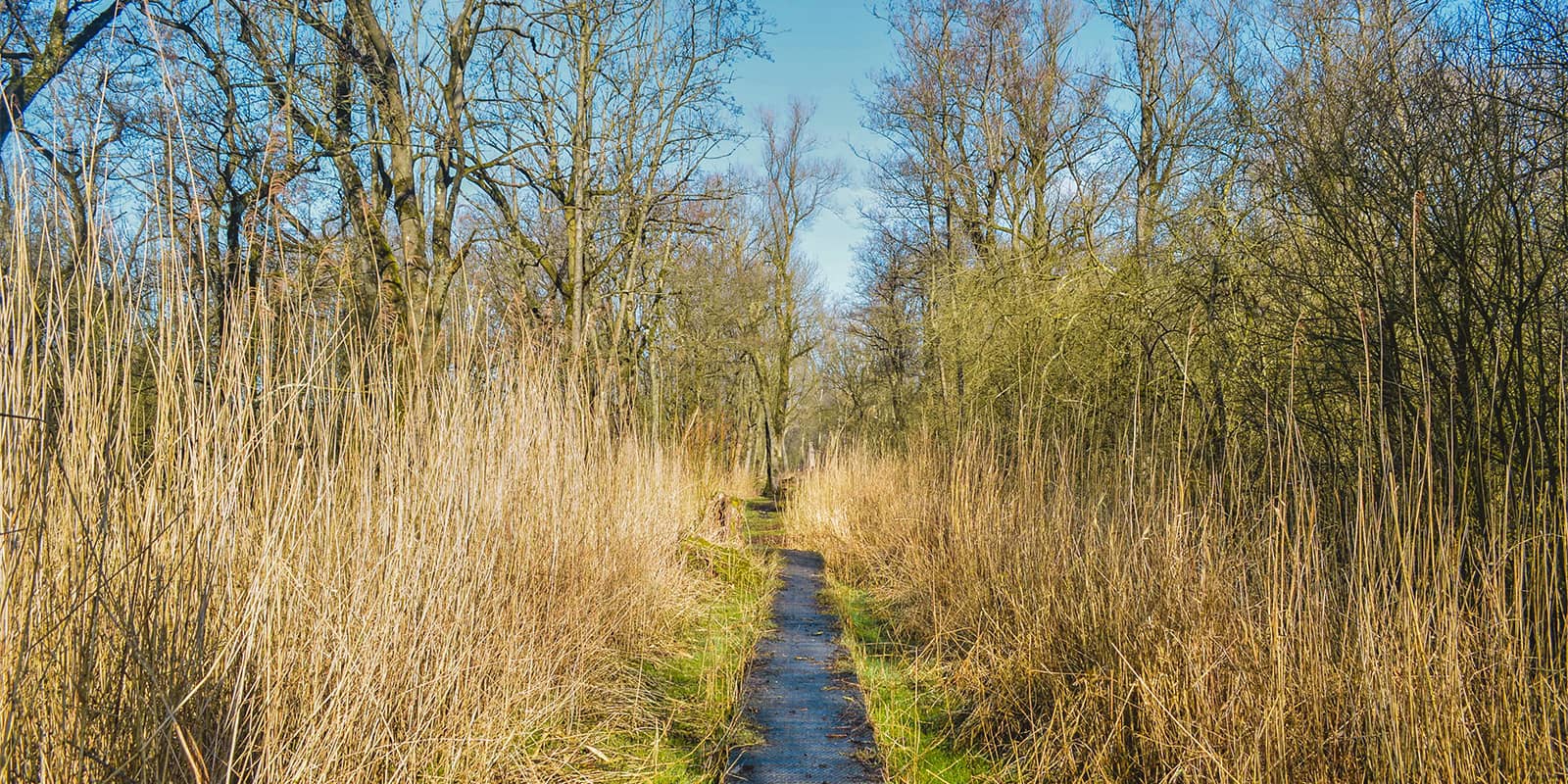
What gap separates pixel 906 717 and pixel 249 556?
3.10 m

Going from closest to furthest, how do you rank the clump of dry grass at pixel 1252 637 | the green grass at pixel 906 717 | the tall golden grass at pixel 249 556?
the tall golden grass at pixel 249 556 < the clump of dry grass at pixel 1252 637 < the green grass at pixel 906 717

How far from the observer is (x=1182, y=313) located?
5512mm

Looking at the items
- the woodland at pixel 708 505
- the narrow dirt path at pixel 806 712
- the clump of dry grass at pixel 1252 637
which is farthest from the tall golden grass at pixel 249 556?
the clump of dry grass at pixel 1252 637

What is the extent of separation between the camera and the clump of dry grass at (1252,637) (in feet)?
7.39

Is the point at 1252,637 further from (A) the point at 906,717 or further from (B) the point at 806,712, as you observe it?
(B) the point at 806,712

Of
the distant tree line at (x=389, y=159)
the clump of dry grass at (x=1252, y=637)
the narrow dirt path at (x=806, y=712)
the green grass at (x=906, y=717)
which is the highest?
the distant tree line at (x=389, y=159)

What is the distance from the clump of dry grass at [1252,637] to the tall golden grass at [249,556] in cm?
191

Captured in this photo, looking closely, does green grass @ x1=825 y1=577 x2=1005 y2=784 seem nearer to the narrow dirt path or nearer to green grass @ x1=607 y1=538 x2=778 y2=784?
the narrow dirt path

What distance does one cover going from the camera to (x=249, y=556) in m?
2.24

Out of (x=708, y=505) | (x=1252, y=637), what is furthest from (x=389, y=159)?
(x=1252, y=637)

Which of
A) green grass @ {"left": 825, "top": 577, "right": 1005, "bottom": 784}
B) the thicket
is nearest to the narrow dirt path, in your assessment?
green grass @ {"left": 825, "top": 577, "right": 1005, "bottom": 784}

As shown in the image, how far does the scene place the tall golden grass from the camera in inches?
67.3

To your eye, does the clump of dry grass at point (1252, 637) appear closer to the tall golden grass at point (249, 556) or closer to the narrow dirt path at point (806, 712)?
the narrow dirt path at point (806, 712)

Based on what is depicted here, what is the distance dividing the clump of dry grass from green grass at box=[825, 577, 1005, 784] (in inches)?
5.0
